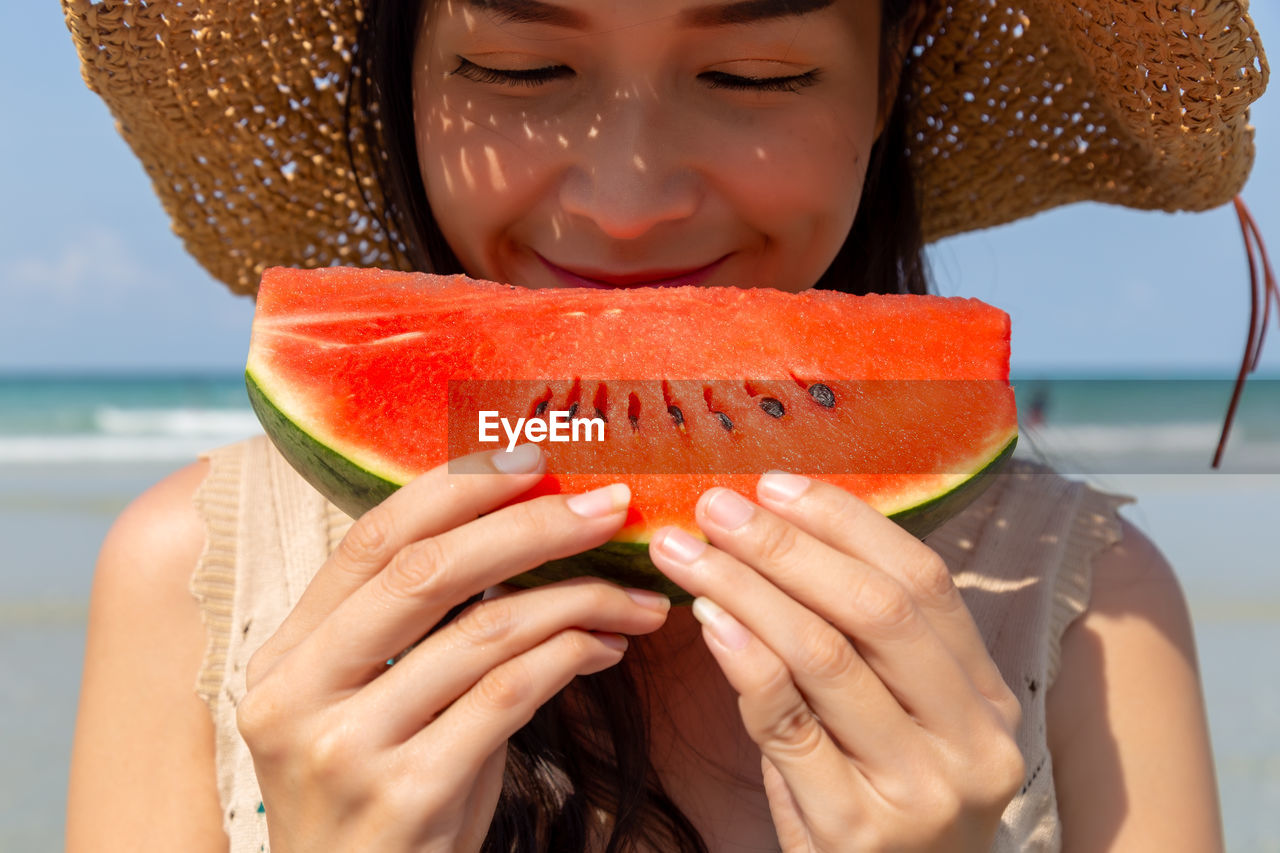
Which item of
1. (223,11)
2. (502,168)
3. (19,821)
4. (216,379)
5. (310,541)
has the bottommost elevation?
(216,379)

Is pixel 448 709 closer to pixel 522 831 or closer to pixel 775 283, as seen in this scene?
pixel 522 831

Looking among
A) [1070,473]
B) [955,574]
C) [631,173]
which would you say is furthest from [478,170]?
[1070,473]

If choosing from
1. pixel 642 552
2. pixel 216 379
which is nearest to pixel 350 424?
pixel 642 552

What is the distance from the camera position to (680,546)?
89 cm

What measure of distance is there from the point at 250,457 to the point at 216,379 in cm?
2660

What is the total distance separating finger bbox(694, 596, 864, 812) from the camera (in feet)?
2.92

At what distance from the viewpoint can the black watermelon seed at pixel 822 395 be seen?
3.48 feet

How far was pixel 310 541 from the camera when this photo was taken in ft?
5.34

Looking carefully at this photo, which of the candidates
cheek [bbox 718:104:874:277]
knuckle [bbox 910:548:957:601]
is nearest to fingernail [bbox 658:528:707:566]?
knuckle [bbox 910:548:957:601]

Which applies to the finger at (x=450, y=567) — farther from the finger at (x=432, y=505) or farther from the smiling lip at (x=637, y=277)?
the smiling lip at (x=637, y=277)

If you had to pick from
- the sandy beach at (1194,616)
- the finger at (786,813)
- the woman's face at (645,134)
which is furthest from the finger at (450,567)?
the sandy beach at (1194,616)

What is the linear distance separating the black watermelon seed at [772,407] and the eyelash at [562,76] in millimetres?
503

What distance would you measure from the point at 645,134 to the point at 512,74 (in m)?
0.22

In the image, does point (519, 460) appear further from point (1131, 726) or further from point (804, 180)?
point (1131, 726)
